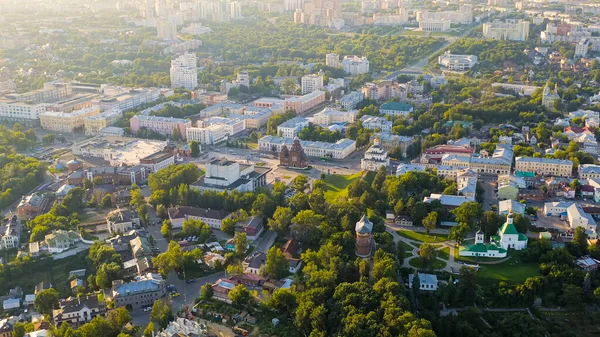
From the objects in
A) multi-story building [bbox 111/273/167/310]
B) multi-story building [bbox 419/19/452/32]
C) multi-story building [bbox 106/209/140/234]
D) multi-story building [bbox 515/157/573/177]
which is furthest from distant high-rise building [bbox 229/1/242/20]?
multi-story building [bbox 111/273/167/310]

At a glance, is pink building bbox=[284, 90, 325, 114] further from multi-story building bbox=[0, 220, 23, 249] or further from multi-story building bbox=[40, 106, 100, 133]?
multi-story building bbox=[0, 220, 23, 249]

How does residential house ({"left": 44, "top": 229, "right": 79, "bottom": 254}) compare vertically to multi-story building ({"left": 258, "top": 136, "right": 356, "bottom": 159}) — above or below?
below

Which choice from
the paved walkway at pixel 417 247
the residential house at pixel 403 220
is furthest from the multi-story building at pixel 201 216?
the residential house at pixel 403 220

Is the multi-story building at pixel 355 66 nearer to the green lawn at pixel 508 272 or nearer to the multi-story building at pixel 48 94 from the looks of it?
the multi-story building at pixel 48 94

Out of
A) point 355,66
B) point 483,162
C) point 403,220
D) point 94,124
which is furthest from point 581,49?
point 94,124

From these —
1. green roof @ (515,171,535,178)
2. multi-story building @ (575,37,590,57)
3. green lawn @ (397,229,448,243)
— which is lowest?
green lawn @ (397,229,448,243)

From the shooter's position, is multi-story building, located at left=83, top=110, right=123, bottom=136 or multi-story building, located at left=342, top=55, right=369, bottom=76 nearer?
multi-story building, located at left=83, top=110, right=123, bottom=136

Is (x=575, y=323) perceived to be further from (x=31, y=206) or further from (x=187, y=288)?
(x=31, y=206)
